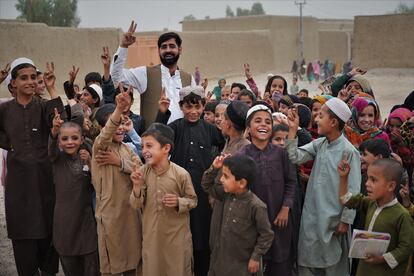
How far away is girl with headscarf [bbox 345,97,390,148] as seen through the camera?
482cm

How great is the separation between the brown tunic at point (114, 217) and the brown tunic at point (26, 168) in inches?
29.5

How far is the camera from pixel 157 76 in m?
5.24

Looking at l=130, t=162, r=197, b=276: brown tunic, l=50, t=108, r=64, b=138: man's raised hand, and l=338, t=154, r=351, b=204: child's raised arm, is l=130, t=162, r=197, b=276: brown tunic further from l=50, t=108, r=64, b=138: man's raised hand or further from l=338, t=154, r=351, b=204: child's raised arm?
l=338, t=154, r=351, b=204: child's raised arm

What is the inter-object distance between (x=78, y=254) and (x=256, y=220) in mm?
1656

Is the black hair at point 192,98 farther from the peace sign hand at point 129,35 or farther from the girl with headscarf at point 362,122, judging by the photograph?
the girl with headscarf at point 362,122

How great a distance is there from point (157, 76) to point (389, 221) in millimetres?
2684

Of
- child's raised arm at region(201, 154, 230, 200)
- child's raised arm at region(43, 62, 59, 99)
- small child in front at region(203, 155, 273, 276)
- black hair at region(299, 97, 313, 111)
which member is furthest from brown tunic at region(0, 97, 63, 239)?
black hair at region(299, 97, 313, 111)

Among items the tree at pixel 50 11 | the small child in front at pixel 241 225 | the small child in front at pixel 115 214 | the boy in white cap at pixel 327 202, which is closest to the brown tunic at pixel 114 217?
the small child in front at pixel 115 214

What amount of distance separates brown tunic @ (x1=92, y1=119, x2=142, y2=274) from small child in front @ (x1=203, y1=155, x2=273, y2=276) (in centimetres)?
85

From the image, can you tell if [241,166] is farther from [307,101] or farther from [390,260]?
[307,101]

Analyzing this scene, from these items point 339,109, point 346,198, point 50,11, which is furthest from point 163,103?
point 50,11

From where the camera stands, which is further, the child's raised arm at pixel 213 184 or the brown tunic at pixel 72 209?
the brown tunic at pixel 72 209

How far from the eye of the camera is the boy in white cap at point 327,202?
160 inches

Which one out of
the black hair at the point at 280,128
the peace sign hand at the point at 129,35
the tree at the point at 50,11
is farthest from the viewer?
the tree at the point at 50,11
